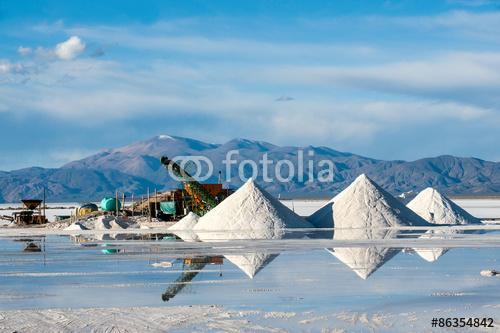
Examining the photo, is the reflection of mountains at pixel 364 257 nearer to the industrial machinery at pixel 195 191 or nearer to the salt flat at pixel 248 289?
the salt flat at pixel 248 289

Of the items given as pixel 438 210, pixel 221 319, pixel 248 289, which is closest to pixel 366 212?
pixel 438 210

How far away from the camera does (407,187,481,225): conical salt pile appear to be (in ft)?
131

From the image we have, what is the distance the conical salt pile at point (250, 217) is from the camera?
1242 inches

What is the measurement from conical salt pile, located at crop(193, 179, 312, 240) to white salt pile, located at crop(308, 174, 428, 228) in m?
1.53

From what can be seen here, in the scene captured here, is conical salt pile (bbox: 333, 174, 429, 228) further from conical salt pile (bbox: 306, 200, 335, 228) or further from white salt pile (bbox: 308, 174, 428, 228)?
conical salt pile (bbox: 306, 200, 335, 228)

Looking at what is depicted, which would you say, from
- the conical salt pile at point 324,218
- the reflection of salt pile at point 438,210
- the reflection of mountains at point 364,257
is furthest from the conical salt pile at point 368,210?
the reflection of mountains at point 364,257

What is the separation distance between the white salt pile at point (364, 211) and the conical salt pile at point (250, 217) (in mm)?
1530

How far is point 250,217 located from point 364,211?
15.9 feet

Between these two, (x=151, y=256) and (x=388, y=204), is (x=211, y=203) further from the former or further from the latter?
(x=151, y=256)

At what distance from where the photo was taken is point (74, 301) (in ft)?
39.5

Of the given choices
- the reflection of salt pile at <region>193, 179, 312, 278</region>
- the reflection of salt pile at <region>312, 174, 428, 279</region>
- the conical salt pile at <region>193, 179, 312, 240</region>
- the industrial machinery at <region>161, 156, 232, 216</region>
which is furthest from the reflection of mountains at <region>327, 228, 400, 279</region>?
the industrial machinery at <region>161, 156, 232, 216</region>

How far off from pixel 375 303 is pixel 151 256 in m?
10.1

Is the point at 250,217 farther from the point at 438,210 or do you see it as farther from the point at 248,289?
the point at 248,289

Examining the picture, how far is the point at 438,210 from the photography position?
40.8m
